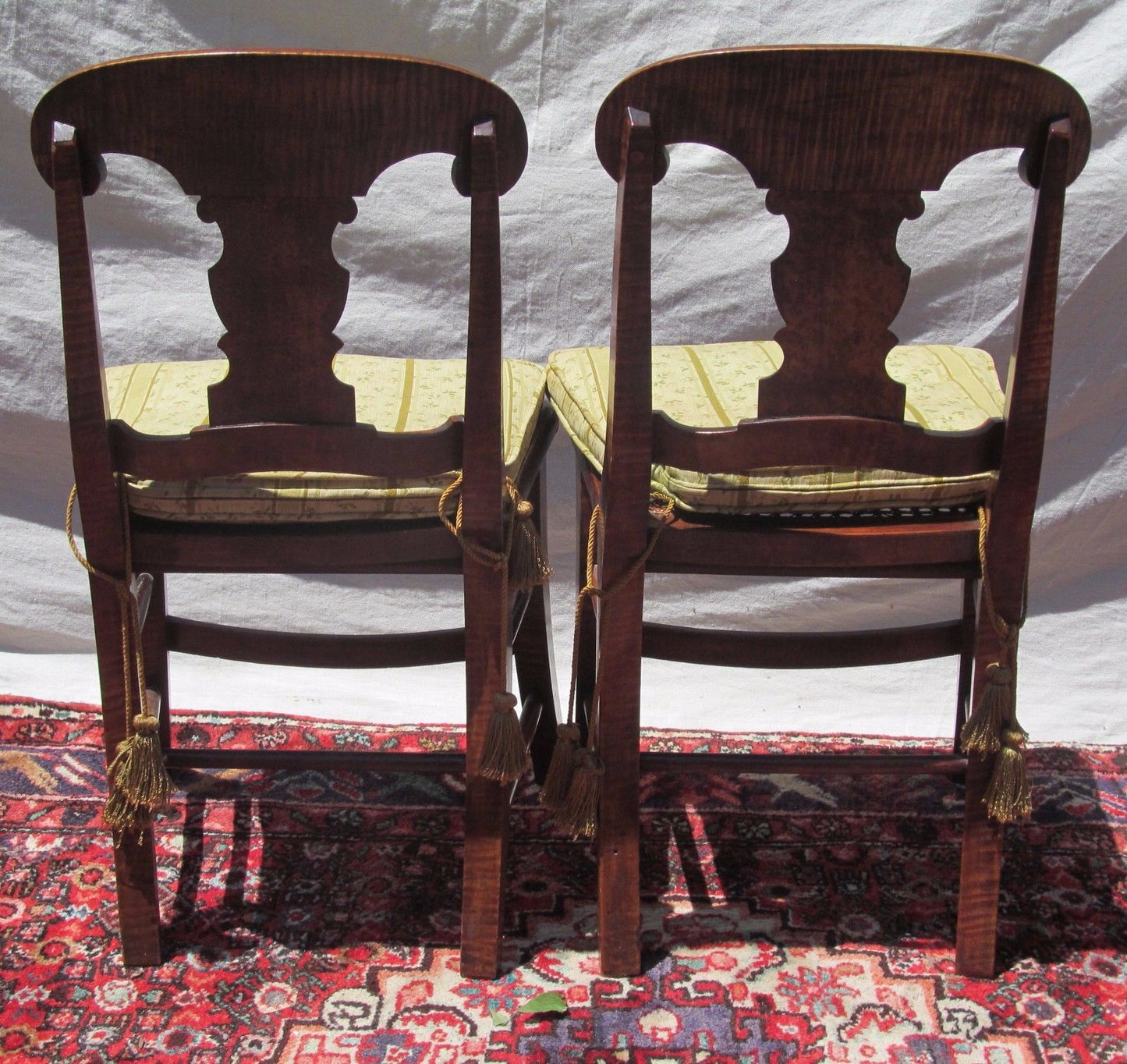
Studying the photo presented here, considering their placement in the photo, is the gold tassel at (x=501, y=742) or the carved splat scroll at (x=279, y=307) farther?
the gold tassel at (x=501, y=742)

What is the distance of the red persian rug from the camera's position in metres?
1.72

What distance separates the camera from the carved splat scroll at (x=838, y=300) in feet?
4.96

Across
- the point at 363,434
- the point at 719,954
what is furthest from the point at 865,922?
the point at 363,434

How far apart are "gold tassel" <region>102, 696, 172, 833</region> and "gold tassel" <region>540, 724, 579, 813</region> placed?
0.50 metres

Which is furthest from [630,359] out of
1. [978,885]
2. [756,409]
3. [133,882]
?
[133,882]

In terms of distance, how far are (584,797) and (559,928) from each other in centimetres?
27

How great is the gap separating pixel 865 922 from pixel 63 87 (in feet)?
4.94

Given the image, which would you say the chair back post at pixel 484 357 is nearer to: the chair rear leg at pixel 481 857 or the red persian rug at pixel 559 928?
the chair rear leg at pixel 481 857

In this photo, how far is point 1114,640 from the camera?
2.81 meters

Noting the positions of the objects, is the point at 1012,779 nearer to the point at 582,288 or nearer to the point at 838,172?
the point at 838,172

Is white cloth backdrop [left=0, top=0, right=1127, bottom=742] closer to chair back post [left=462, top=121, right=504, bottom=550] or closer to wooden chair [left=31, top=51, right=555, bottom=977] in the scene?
wooden chair [left=31, top=51, right=555, bottom=977]

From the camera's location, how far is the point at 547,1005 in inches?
69.6

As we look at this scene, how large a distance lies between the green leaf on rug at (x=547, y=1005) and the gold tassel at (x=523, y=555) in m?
0.54

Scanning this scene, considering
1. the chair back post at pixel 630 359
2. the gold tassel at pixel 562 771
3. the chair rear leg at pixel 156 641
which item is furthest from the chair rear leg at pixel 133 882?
the chair back post at pixel 630 359
